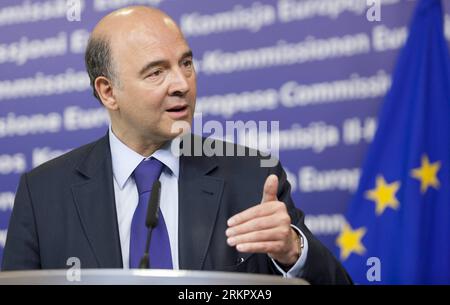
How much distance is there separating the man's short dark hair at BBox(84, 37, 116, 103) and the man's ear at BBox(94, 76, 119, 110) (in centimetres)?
Result: 2

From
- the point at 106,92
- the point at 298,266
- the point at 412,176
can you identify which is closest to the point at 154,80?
the point at 106,92

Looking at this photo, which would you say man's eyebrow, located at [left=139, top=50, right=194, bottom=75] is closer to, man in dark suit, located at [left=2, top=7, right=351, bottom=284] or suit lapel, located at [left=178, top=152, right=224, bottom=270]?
man in dark suit, located at [left=2, top=7, right=351, bottom=284]

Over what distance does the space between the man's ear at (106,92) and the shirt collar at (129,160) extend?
164 mm

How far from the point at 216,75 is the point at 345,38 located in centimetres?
61

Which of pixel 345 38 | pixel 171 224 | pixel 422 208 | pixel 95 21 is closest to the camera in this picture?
pixel 171 224

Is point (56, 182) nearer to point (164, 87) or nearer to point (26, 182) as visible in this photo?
point (26, 182)

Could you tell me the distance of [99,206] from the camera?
2.55m

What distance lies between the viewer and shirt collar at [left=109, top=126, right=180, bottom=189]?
262cm

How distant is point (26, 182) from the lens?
273 centimetres

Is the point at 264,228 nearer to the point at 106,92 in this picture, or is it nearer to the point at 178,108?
the point at 178,108

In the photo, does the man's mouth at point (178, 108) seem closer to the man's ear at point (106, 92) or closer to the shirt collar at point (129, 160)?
the shirt collar at point (129, 160)

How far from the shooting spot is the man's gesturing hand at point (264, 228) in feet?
6.43

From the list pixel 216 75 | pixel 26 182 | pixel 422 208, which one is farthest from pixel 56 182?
pixel 422 208

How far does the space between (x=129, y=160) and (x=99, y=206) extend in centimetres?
19
